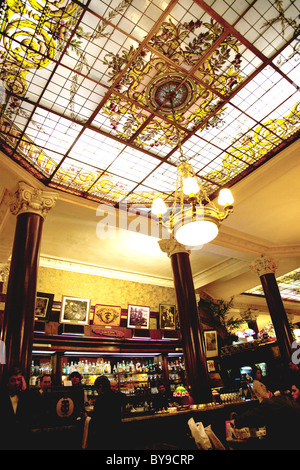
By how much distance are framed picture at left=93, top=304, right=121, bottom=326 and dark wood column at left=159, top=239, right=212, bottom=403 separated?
3284 millimetres

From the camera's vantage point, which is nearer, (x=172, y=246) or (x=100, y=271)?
(x=172, y=246)

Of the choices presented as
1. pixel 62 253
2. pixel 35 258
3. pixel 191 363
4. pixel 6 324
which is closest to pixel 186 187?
pixel 35 258

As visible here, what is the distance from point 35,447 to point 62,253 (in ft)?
22.0

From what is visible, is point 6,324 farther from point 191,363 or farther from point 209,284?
point 209,284

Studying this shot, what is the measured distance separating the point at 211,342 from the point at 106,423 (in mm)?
9243

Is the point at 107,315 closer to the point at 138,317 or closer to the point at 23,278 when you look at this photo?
the point at 138,317

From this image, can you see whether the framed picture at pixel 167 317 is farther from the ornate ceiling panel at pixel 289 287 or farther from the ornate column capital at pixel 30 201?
the ornate column capital at pixel 30 201

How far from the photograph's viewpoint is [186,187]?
3.80 metres

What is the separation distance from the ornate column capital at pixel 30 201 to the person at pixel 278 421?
4.73m

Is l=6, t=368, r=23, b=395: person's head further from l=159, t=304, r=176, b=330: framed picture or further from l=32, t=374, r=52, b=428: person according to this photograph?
l=159, t=304, r=176, b=330: framed picture

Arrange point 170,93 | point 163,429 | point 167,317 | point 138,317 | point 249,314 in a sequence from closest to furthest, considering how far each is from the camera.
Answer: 1. point 163,429
2. point 170,93
3. point 138,317
4. point 167,317
5. point 249,314

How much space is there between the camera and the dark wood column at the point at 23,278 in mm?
4156

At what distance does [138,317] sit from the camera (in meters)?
9.80

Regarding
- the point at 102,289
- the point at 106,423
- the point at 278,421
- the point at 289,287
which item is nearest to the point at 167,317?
the point at 102,289
